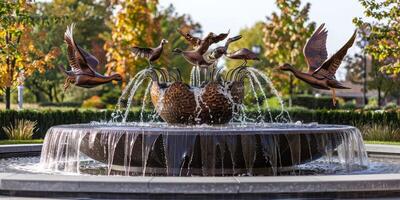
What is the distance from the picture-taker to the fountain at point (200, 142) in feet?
40.2

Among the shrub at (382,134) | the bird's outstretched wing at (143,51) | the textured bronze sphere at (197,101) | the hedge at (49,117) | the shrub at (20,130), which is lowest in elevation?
the shrub at (382,134)

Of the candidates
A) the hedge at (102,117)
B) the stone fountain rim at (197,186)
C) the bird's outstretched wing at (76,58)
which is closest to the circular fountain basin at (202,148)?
the stone fountain rim at (197,186)

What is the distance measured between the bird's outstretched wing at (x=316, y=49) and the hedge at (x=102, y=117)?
11.0 m

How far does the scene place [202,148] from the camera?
40.1 feet

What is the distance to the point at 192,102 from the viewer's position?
14539 mm

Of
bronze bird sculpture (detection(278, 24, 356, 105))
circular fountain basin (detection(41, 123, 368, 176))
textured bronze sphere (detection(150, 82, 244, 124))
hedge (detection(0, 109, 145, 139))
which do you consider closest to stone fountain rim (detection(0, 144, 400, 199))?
circular fountain basin (detection(41, 123, 368, 176))

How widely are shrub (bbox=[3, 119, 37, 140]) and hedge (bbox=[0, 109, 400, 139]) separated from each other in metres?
0.36

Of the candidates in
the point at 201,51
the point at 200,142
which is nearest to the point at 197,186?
the point at 200,142

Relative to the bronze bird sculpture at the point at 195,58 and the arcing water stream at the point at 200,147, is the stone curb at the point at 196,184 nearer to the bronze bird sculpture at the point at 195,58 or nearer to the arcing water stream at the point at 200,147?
the arcing water stream at the point at 200,147

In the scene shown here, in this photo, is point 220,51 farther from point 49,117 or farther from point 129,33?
point 129,33

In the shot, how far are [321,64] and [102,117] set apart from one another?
40.2 ft

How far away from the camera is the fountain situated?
12.2 m

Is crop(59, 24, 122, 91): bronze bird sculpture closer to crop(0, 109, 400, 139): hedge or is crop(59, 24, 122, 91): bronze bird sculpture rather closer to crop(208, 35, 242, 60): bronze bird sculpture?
crop(208, 35, 242, 60): bronze bird sculpture

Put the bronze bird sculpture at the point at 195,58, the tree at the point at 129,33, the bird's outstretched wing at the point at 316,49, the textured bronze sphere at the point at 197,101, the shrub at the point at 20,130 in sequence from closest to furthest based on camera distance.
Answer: the textured bronze sphere at the point at 197,101, the bronze bird sculpture at the point at 195,58, the bird's outstretched wing at the point at 316,49, the shrub at the point at 20,130, the tree at the point at 129,33
